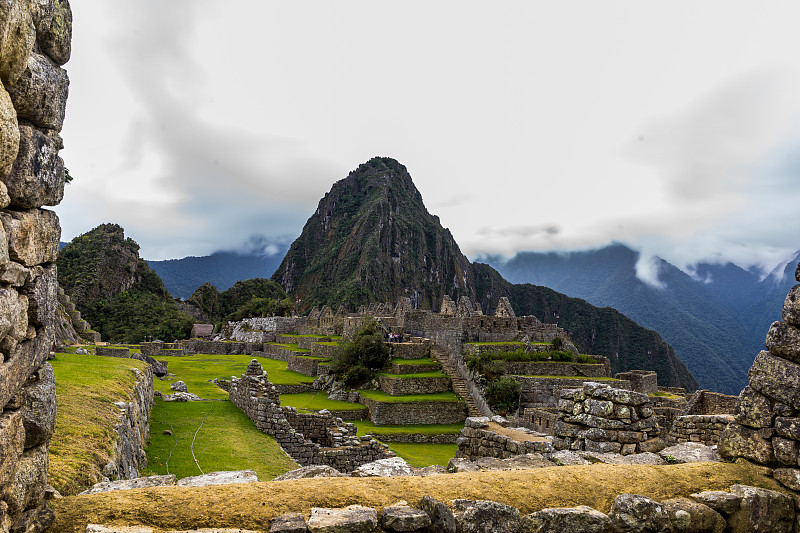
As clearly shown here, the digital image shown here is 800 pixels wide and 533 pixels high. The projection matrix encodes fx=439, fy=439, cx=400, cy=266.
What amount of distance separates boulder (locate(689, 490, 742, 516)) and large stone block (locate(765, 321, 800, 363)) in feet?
5.20

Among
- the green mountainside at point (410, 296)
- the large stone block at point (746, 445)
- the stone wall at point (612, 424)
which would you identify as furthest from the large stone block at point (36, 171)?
the green mountainside at point (410, 296)

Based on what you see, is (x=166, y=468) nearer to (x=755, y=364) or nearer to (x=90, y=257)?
(x=755, y=364)

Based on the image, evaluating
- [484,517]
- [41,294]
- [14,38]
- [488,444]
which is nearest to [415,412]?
[488,444]

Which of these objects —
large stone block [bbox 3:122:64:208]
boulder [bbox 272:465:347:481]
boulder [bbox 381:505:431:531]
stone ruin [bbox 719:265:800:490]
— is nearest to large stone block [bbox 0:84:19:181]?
large stone block [bbox 3:122:64:208]

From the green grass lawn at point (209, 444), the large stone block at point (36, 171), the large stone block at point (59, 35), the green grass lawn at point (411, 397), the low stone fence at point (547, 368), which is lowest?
the green grass lawn at point (411, 397)

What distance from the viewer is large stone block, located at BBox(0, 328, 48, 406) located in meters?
2.50

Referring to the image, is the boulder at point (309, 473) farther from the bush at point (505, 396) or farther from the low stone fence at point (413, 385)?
the low stone fence at point (413, 385)

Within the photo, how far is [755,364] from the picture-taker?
4852 millimetres

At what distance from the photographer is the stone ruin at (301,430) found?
1116 centimetres

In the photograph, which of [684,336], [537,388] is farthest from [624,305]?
[537,388]

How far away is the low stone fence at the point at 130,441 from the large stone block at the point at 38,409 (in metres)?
2.77

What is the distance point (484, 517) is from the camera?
3.46 meters

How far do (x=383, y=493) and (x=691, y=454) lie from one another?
4.25 m

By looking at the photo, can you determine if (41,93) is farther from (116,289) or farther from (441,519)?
(116,289)
